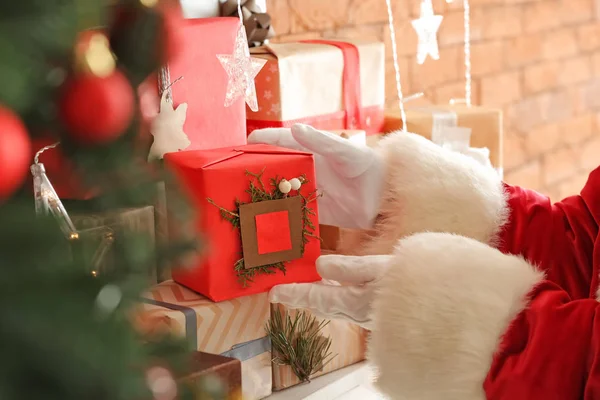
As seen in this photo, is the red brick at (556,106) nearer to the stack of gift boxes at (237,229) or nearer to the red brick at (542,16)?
the red brick at (542,16)

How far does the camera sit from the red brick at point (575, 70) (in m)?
2.82

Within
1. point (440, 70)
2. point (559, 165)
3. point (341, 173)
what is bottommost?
point (559, 165)

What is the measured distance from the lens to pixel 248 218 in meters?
0.97

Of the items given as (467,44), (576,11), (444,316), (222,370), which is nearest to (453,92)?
(467,44)

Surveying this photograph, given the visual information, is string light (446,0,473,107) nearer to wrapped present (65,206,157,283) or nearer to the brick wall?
the brick wall

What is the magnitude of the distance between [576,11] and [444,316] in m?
2.48

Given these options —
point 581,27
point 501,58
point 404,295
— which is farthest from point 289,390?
point 581,27

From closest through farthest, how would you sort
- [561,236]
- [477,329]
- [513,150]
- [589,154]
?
[477,329], [561,236], [513,150], [589,154]

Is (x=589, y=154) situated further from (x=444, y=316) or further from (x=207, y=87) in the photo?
(x=444, y=316)

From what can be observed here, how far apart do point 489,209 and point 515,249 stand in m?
0.07

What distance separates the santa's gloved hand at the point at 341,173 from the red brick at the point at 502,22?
4.83 feet

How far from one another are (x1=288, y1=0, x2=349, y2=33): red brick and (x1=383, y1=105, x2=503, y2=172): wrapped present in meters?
0.31

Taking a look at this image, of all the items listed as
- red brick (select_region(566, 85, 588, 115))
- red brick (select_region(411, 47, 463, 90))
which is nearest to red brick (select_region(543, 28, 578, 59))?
red brick (select_region(566, 85, 588, 115))

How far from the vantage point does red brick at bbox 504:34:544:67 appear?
251 centimetres
